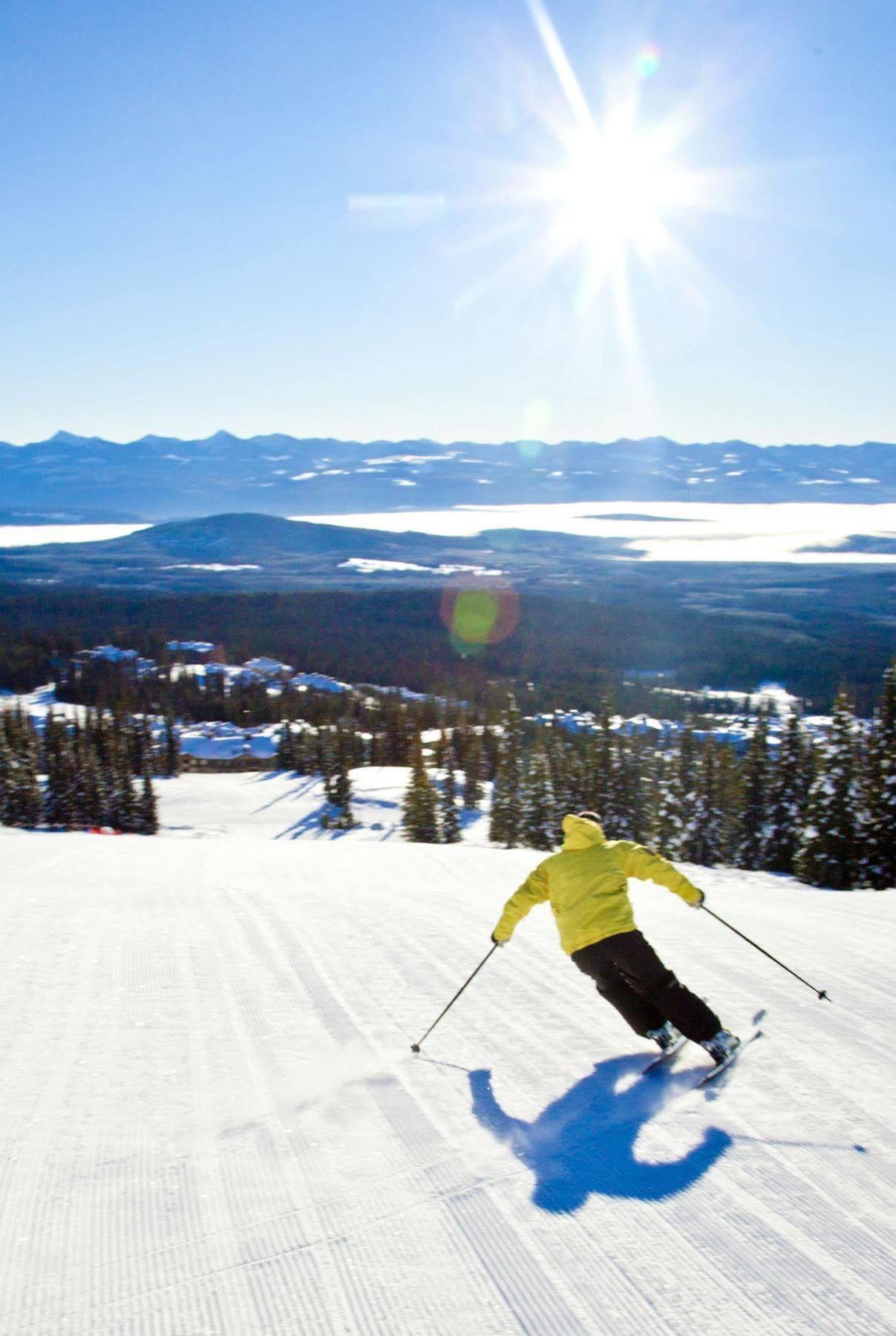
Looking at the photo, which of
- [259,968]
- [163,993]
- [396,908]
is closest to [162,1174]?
[163,993]

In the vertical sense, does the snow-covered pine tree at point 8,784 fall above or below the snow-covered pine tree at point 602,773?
below

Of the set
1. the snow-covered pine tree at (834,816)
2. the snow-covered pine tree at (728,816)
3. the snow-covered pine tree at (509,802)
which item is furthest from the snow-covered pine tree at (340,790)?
the snow-covered pine tree at (834,816)

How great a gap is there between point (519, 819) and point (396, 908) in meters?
37.8

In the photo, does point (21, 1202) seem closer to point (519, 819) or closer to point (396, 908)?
point (396, 908)

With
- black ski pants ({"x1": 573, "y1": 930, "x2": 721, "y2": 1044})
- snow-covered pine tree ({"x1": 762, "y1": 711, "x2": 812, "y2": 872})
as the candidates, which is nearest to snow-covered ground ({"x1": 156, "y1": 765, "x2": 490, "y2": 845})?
snow-covered pine tree ({"x1": 762, "y1": 711, "x2": 812, "y2": 872})

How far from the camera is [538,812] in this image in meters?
45.8

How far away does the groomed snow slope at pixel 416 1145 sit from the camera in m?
3.34

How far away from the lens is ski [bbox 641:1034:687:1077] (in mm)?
5168

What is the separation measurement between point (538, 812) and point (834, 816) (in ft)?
68.3

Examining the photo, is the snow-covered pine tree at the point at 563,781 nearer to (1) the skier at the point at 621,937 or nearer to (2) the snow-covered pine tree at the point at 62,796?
(2) the snow-covered pine tree at the point at 62,796

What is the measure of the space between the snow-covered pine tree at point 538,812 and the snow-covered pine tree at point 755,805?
953cm

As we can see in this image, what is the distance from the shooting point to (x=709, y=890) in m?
11.5

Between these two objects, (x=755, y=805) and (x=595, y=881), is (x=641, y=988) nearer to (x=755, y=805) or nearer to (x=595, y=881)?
(x=595, y=881)

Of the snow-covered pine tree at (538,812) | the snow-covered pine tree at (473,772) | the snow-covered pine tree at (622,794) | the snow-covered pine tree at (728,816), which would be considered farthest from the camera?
the snow-covered pine tree at (473,772)
